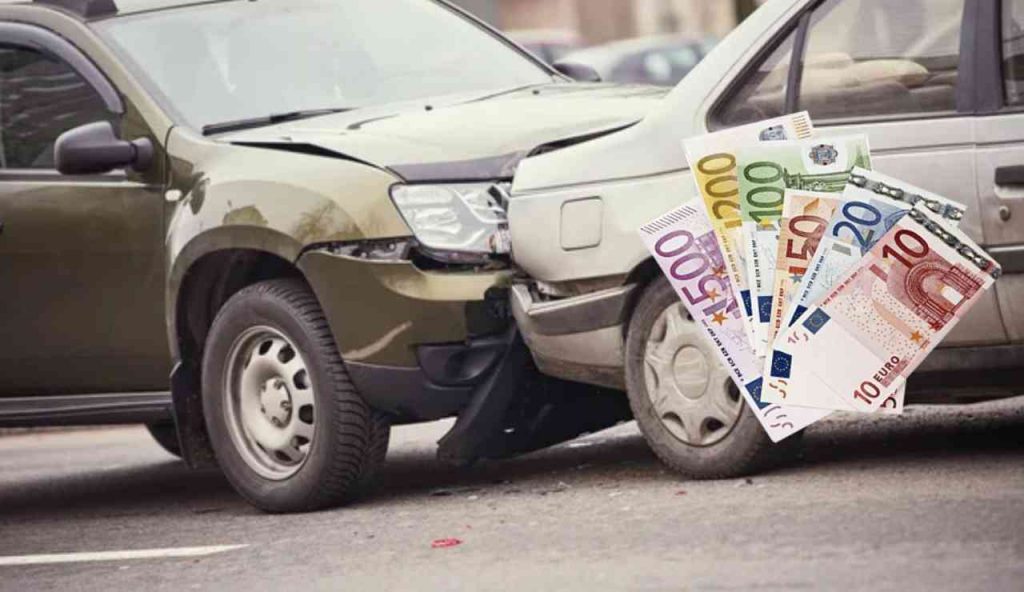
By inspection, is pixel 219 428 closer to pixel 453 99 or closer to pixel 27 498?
pixel 453 99

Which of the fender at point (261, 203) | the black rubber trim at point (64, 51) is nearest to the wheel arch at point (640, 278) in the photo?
the fender at point (261, 203)

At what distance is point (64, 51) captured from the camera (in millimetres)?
9422

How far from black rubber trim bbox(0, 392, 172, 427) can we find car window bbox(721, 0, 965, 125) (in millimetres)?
2415

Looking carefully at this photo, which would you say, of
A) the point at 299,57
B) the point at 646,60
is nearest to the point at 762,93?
the point at 299,57

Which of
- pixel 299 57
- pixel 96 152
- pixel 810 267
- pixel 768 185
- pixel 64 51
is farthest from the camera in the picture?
pixel 299 57

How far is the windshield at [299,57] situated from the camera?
9.28 metres

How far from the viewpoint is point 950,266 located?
7.31m

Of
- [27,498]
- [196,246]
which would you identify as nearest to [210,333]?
[196,246]

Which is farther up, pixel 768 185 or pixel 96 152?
pixel 96 152

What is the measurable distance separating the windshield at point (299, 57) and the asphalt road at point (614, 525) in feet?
4.47

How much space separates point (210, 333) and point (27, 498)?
89.7 inches

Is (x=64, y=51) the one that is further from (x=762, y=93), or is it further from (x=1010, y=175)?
(x=1010, y=175)

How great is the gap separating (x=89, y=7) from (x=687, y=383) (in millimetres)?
2873

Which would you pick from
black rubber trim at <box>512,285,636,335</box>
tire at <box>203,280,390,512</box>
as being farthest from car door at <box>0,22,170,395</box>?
black rubber trim at <box>512,285,636,335</box>
